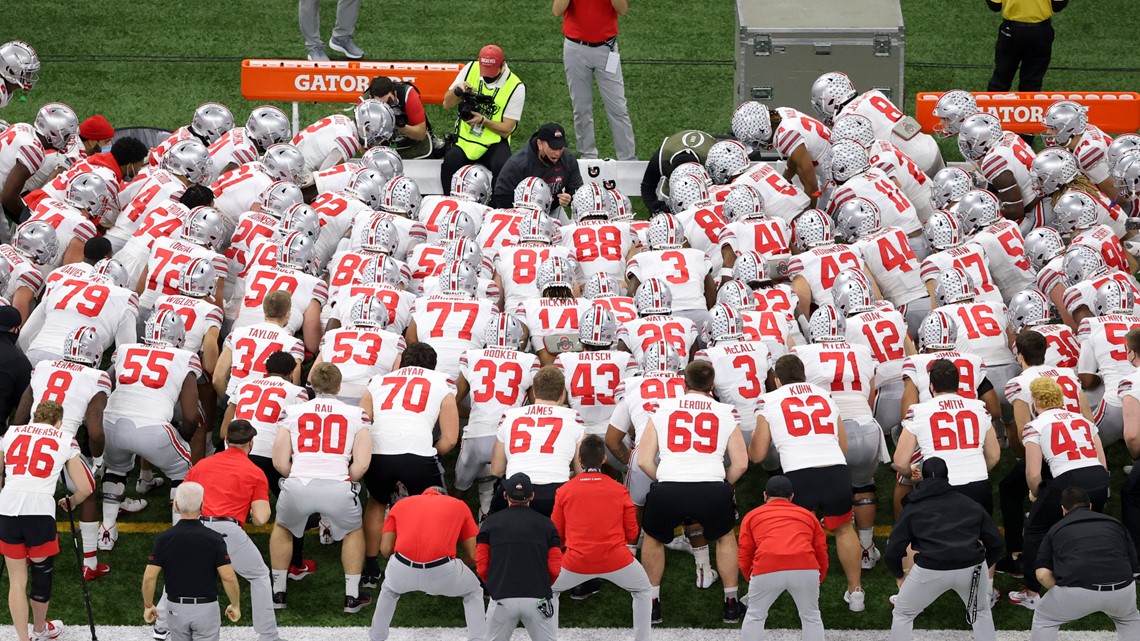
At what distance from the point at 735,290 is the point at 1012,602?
2773 millimetres

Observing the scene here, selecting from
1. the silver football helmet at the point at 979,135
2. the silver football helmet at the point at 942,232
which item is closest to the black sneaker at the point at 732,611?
the silver football helmet at the point at 942,232

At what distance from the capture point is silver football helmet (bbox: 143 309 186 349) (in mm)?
10562

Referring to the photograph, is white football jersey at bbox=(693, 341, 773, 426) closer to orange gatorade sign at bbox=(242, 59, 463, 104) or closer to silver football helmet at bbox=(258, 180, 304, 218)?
silver football helmet at bbox=(258, 180, 304, 218)

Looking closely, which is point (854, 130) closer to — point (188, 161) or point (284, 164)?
point (284, 164)

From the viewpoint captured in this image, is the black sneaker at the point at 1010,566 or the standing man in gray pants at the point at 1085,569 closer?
the standing man in gray pants at the point at 1085,569

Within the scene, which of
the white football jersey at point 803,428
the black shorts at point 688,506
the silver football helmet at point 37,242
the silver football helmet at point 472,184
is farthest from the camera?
the silver football helmet at point 472,184

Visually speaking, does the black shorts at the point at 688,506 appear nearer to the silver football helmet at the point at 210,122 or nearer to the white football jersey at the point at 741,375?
the white football jersey at the point at 741,375

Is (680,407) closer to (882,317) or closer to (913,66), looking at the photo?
(882,317)

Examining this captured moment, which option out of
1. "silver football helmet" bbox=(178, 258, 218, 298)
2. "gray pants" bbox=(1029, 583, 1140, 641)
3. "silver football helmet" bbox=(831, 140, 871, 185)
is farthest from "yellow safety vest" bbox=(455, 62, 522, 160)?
"gray pants" bbox=(1029, 583, 1140, 641)

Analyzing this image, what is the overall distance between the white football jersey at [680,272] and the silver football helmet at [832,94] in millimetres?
3009

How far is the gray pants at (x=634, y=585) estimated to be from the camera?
9203mm

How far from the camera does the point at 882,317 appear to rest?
1108cm

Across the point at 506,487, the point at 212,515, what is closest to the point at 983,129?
the point at 506,487

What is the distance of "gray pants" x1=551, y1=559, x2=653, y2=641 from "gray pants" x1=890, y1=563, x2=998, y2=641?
1.43m
